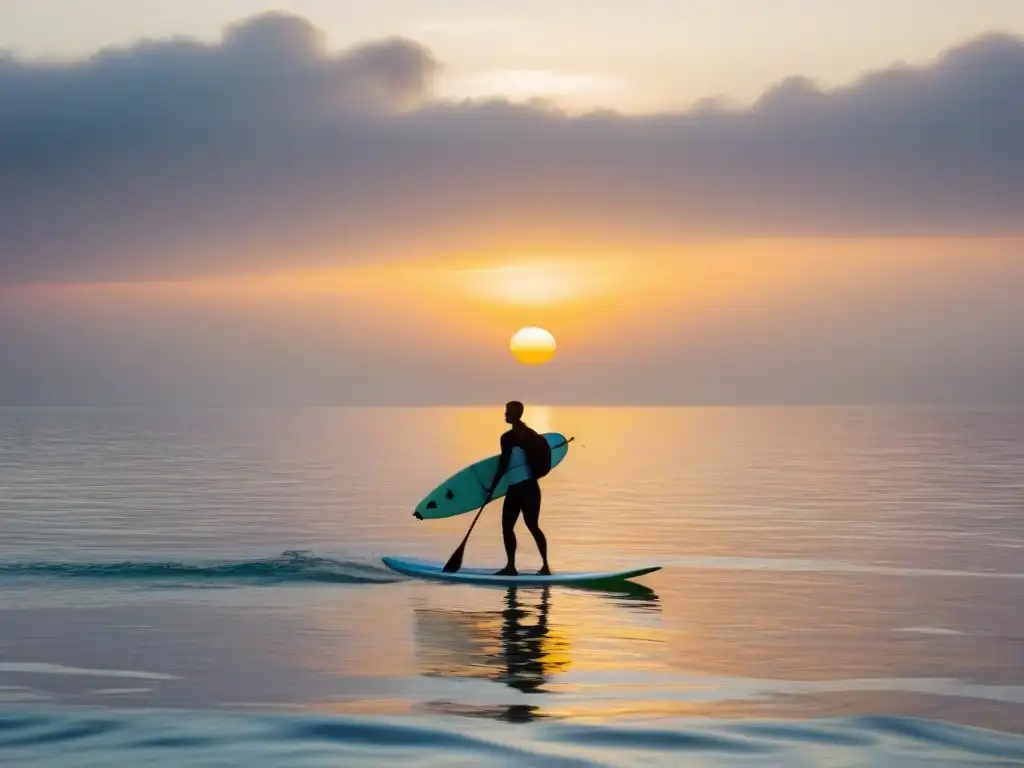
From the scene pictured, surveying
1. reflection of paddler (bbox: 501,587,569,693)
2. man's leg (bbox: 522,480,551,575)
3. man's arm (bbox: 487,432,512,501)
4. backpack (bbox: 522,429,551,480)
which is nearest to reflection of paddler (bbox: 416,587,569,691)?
reflection of paddler (bbox: 501,587,569,693)

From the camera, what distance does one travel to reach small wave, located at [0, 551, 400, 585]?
2116 centimetres

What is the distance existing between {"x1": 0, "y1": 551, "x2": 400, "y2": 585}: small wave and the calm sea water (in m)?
0.09

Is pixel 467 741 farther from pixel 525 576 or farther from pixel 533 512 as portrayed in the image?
pixel 533 512

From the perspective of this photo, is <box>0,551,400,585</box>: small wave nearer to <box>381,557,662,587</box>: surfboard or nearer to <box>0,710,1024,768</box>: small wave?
<box>381,557,662,587</box>: surfboard

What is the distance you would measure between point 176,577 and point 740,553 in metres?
10.7

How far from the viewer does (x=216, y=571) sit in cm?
2173

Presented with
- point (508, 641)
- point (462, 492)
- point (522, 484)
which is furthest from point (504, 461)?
point (508, 641)

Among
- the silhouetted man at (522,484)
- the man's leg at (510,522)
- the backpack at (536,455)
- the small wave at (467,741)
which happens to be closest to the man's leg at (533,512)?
the silhouetted man at (522,484)

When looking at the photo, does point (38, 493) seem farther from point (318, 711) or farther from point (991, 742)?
point (991, 742)

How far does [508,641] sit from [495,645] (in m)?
0.30

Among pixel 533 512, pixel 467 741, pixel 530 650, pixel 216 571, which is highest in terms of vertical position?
pixel 533 512

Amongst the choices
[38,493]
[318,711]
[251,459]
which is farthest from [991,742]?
[251,459]

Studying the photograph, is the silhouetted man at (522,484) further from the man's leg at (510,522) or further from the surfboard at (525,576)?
the surfboard at (525,576)

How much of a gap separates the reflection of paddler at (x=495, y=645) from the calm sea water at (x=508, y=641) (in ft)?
0.18
